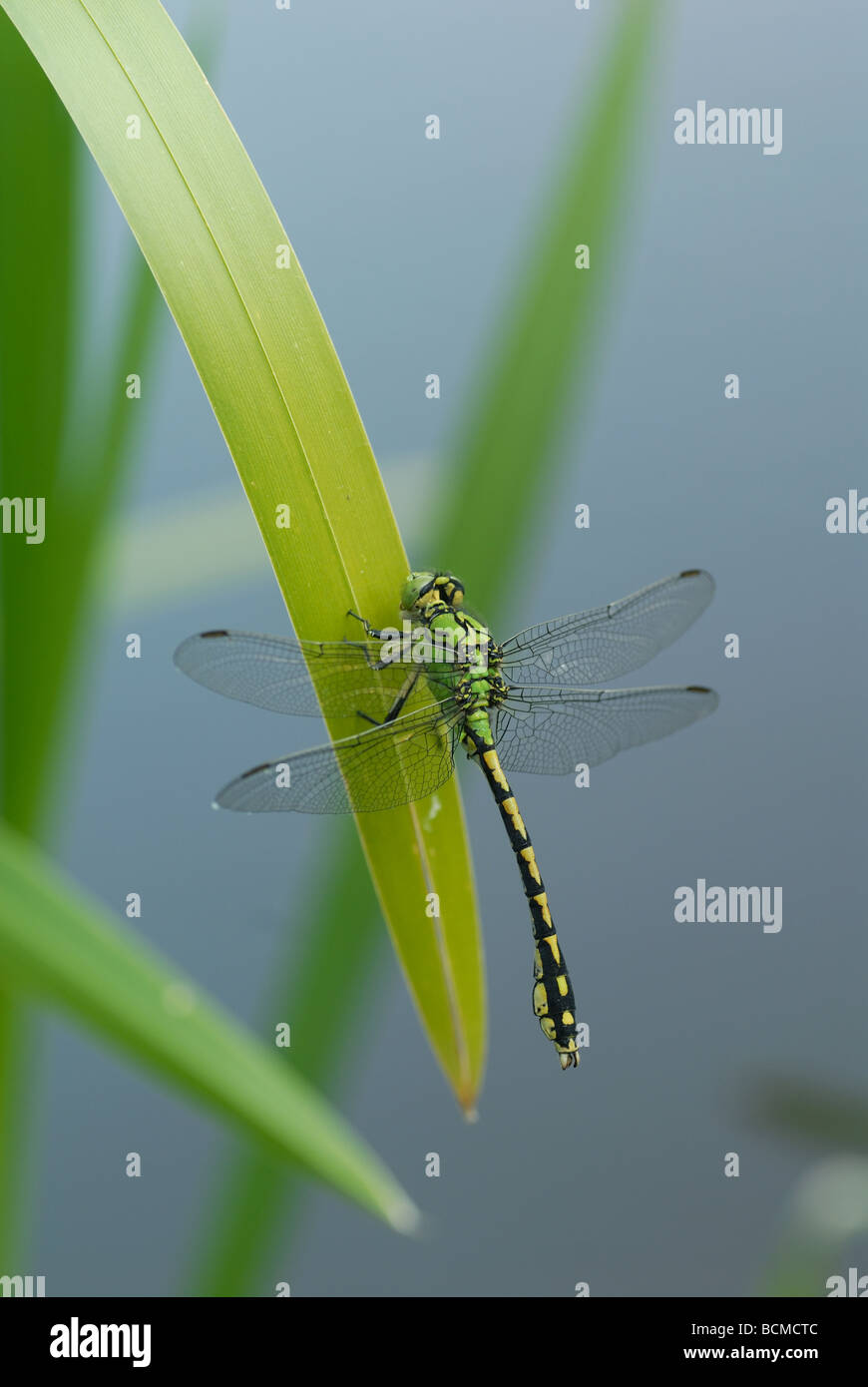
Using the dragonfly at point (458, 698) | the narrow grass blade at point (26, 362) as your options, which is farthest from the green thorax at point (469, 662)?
the narrow grass blade at point (26, 362)

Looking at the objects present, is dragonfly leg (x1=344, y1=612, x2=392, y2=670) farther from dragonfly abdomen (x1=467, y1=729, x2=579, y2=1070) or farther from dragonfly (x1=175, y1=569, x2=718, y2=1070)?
dragonfly abdomen (x1=467, y1=729, x2=579, y2=1070)

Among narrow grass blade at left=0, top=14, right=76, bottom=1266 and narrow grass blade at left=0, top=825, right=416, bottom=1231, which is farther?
narrow grass blade at left=0, top=14, right=76, bottom=1266

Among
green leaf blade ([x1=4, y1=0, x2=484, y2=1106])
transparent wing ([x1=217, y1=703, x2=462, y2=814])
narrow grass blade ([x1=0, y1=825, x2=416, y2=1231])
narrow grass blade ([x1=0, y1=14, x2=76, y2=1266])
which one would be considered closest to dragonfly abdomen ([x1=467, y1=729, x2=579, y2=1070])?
transparent wing ([x1=217, y1=703, x2=462, y2=814])

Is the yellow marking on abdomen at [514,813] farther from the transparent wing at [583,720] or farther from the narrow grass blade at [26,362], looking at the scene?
the narrow grass blade at [26,362]

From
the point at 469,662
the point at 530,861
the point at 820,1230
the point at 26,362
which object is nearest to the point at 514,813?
the point at 530,861

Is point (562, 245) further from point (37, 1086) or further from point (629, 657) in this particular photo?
point (37, 1086)

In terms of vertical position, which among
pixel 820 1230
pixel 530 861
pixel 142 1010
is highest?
pixel 530 861

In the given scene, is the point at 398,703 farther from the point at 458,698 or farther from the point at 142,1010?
the point at 142,1010

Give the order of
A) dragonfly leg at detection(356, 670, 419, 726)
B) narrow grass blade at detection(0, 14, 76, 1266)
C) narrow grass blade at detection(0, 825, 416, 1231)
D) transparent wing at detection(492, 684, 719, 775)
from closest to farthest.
Result: 1. narrow grass blade at detection(0, 825, 416, 1231)
2. narrow grass blade at detection(0, 14, 76, 1266)
3. dragonfly leg at detection(356, 670, 419, 726)
4. transparent wing at detection(492, 684, 719, 775)
